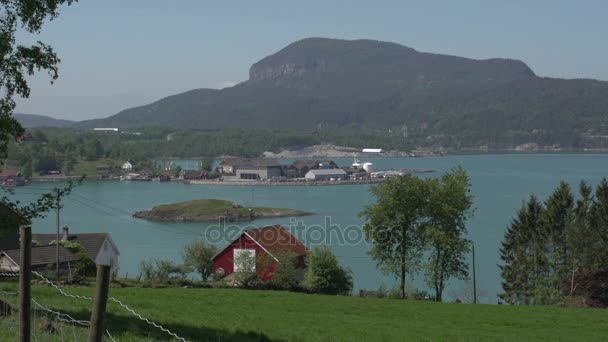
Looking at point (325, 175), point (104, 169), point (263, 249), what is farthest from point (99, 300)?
point (104, 169)

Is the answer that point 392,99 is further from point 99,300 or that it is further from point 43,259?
point 99,300

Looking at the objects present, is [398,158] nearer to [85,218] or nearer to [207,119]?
[85,218]

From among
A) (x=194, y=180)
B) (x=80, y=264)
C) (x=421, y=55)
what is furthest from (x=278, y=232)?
(x=421, y=55)

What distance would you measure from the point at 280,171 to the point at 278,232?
38342mm

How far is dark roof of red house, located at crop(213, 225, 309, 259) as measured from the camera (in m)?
10.8

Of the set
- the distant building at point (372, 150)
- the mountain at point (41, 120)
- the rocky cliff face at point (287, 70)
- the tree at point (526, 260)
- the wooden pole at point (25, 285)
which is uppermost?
the rocky cliff face at point (287, 70)

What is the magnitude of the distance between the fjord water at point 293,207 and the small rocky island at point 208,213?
0.89 meters

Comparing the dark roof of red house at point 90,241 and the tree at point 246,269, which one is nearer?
the tree at point 246,269

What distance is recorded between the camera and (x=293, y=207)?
29688 mm

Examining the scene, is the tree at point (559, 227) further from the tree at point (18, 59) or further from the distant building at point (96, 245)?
the tree at point (18, 59)

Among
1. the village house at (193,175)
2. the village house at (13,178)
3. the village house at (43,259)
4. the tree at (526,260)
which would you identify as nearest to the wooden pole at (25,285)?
the village house at (43,259)

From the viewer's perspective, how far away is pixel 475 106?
118 metres

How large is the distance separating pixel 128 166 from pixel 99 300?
50950 millimetres

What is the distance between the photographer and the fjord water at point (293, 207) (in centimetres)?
1609
